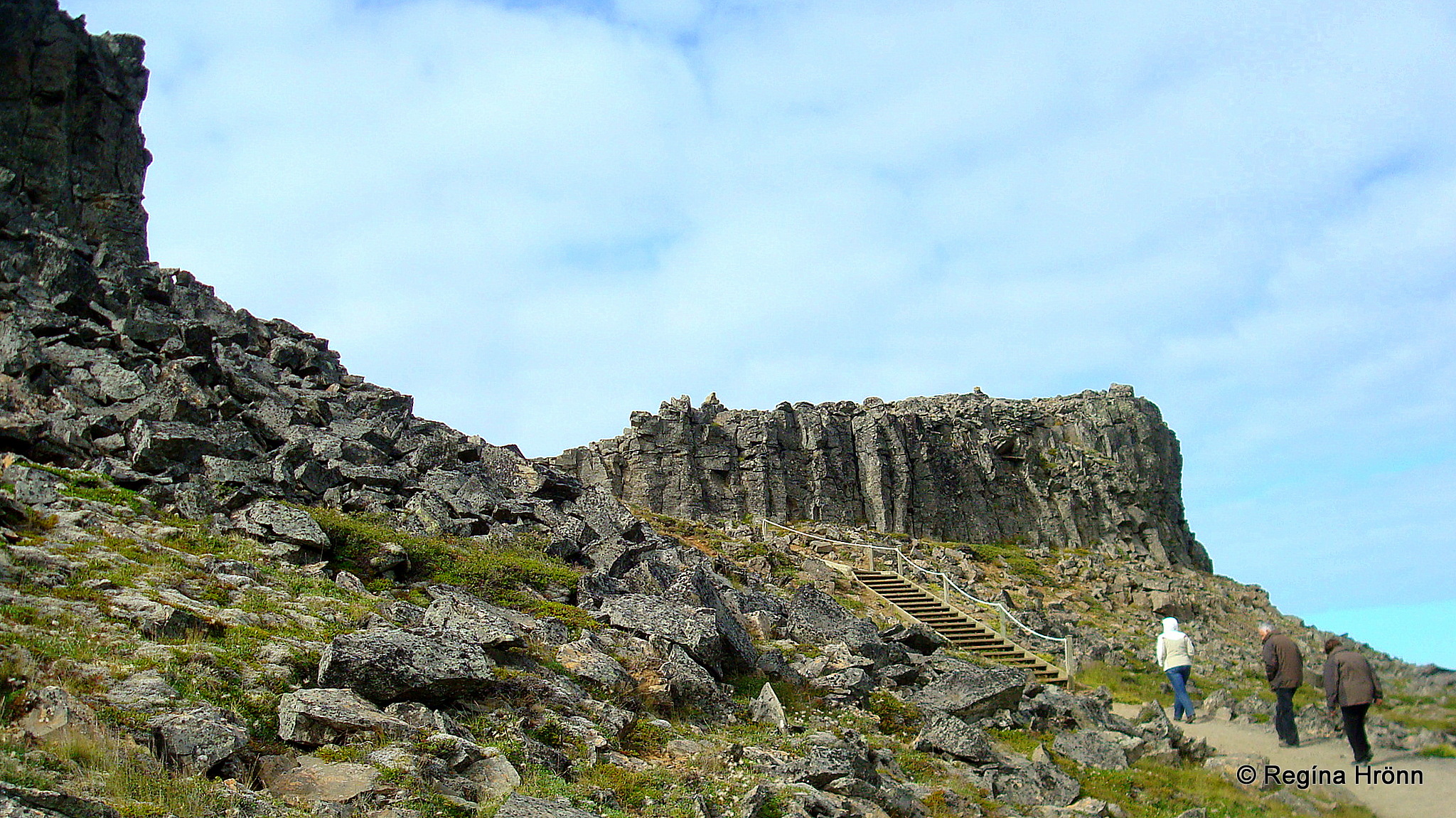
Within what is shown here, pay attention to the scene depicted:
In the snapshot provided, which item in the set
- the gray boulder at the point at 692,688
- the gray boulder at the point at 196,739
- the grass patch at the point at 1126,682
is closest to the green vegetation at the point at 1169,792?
the gray boulder at the point at 692,688

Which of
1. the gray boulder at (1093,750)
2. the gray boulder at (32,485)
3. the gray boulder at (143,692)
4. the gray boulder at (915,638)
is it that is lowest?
the gray boulder at (1093,750)

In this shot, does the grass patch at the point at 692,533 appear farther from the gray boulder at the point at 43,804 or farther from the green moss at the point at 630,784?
the gray boulder at the point at 43,804

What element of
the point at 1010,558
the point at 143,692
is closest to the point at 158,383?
the point at 143,692

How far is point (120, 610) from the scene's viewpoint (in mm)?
10383

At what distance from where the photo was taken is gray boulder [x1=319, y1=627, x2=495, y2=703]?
9.74 m

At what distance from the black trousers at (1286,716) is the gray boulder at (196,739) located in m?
14.0

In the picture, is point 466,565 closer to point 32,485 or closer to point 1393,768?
point 32,485

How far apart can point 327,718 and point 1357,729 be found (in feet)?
38.2

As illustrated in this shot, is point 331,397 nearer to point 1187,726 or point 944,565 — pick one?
point 1187,726

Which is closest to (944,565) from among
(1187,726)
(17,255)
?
(1187,726)

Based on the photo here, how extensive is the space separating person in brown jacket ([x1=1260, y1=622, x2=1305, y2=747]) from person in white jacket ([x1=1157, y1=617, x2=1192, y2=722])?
2.80 m

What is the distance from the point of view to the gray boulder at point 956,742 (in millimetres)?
13680

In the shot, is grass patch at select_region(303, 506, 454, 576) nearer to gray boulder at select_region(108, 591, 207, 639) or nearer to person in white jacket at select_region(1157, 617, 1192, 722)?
gray boulder at select_region(108, 591, 207, 639)

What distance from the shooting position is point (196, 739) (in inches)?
309
